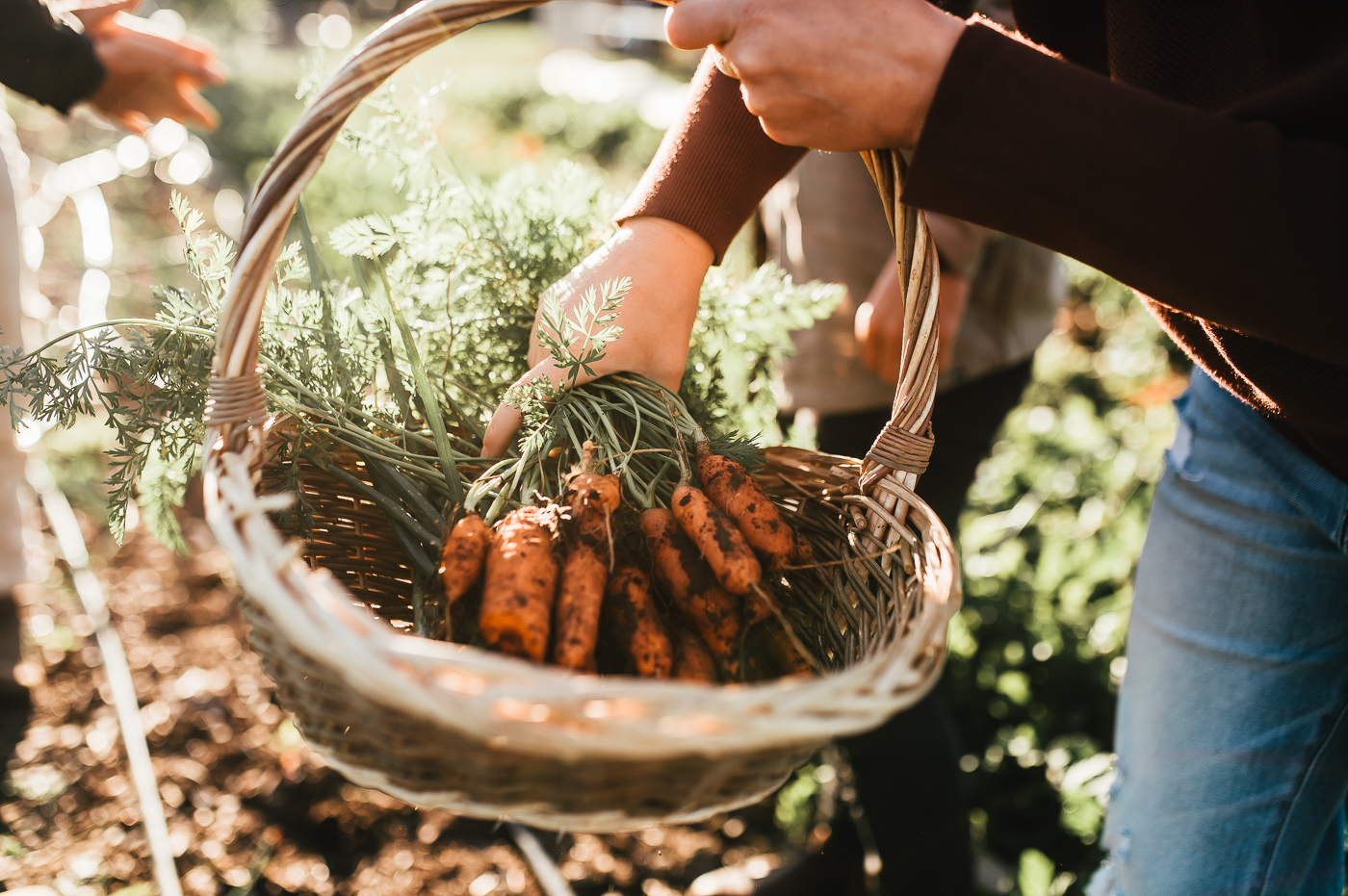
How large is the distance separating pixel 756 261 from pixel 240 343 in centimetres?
110

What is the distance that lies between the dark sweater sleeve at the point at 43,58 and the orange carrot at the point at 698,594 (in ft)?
4.56

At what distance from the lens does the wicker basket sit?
0.58 metres

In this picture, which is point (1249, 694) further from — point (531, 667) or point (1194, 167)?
point (531, 667)

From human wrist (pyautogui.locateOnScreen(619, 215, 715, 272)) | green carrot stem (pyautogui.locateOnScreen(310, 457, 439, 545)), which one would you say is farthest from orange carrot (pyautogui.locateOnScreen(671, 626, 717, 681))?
human wrist (pyautogui.locateOnScreen(619, 215, 715, 272))

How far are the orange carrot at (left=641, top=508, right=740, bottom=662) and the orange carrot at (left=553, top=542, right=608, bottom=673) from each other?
0.08m

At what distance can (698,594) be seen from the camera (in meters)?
0.89

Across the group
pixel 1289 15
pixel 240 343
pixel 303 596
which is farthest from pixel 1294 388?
pixel 240 343

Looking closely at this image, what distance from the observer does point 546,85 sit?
790 centimetres

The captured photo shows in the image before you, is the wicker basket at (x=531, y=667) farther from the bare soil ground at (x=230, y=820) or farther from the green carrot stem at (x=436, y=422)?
the bare soil ground at (x=230, y=820)

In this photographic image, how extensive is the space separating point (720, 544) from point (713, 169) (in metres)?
0.50

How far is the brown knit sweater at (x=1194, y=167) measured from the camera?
662 mm

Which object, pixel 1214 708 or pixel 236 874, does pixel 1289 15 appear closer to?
pixel 1214 708

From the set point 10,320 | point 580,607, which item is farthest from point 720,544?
point 10,320

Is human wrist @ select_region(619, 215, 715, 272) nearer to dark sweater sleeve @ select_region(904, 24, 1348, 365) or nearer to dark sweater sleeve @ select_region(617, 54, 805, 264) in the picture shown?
dark sweater sleeve @ select_region(617, 54, 805, 264)
